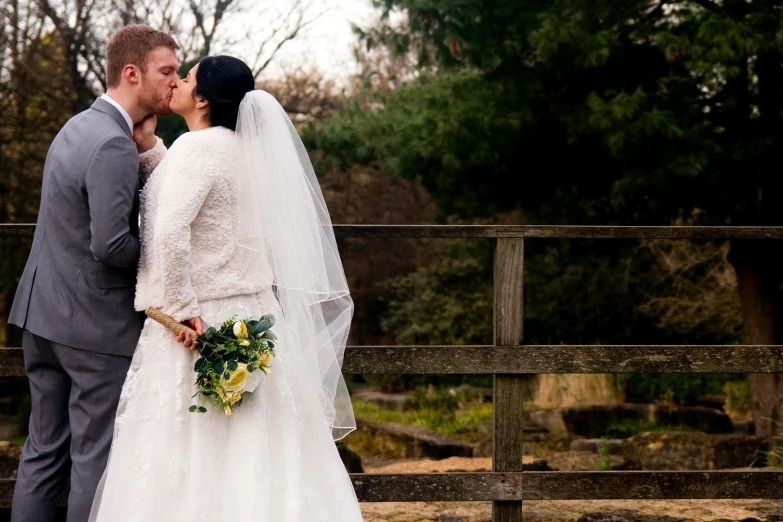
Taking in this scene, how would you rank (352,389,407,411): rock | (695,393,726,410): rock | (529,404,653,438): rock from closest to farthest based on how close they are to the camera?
(529,404,653,438): rock → (695,393,726,410): rock → (352,389,407,411): rock

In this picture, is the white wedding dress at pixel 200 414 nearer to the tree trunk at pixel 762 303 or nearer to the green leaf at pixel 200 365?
the green leaf at pixel 200 365

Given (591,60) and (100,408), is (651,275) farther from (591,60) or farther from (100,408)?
(100,408)

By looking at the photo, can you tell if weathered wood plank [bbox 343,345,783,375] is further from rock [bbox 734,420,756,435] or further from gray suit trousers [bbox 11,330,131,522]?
rock [bbox 734,420,756,435]

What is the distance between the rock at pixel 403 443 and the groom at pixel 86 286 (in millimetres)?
6523

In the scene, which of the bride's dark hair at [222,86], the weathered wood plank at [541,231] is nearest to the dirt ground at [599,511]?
the weathered wood plank at [541,231]

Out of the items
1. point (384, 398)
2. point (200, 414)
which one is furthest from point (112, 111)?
point (384, 398)

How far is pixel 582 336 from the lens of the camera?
15516 mm

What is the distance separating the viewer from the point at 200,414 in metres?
3.02

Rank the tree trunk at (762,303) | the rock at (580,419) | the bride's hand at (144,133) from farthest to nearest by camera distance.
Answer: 1. the rock at (580,419)
2. the tree trunk at (762,303)
3. the bride's hand at (144,133)

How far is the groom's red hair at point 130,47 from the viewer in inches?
125

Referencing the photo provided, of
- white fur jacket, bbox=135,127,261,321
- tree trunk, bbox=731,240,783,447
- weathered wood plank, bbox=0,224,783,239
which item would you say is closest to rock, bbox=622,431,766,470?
tree trunk, bbox=731,240,783,447

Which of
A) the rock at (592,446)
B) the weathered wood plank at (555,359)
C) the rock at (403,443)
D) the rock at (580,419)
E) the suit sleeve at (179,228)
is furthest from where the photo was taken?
the rock at (580,419)

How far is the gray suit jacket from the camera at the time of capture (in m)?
2.96

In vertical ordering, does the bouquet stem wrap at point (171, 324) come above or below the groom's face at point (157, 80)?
below
